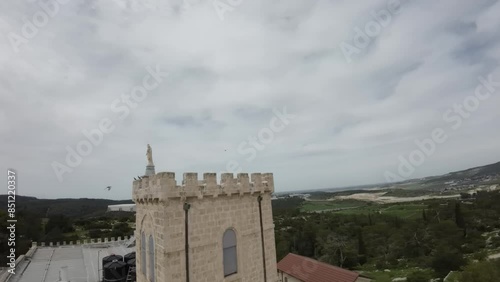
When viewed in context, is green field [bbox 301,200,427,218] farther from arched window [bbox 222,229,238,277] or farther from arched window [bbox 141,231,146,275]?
arched window [bbox 141,231,146,275]

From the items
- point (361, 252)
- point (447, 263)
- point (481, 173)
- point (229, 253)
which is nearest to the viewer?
point (229, 253)

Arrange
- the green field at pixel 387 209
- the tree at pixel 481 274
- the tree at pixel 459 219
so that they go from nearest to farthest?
the tree at pixel 481 274
the tree at pixel 459 219
the green field at pixel 387 209

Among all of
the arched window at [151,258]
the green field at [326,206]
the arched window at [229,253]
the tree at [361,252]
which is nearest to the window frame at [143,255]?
the arched window at [151,258]

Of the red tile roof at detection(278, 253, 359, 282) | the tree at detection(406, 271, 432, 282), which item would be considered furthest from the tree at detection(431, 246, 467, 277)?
the red tile roof at detection(278, 253, 359, 282)

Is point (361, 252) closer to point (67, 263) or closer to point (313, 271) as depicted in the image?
point (313, 271)

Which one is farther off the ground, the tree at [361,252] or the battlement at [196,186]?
the battlement at [196,186]

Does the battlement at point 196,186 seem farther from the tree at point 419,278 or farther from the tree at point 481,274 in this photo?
A: the tree at point 419,278

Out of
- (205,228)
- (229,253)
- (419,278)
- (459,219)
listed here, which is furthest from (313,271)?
(459,219)
